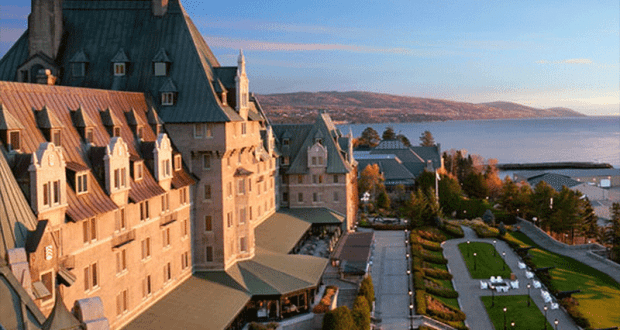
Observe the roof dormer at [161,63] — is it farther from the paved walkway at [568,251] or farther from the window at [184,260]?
the paved walkway at [568,251]

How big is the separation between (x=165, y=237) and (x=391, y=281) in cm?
2890

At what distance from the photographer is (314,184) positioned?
85.1 metres

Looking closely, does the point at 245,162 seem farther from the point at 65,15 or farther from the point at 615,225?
the point at 615,225

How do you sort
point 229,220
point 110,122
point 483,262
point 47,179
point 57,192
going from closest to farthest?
point 47,179 → point 57,192 → point 110,122 → point 229,220 → point 483,262

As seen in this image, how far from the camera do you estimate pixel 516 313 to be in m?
57.0

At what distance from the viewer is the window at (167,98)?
4688 cm

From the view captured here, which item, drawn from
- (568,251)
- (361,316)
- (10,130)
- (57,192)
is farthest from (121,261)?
(568,251)

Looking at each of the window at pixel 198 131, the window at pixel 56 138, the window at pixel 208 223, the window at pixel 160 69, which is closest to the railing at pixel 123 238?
the window at pixel 56 138

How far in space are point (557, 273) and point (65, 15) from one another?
57259 mm

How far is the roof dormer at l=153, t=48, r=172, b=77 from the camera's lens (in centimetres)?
4781

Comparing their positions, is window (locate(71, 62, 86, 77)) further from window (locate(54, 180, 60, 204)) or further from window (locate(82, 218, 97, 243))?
window (locate(54, 180, 60, 204))

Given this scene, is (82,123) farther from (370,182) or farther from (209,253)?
(370,182)

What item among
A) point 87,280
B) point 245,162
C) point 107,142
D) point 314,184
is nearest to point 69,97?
point 107,142

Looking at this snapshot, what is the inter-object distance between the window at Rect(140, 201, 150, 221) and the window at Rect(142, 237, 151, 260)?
1.36 meters
